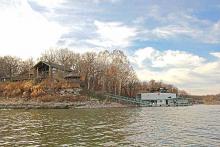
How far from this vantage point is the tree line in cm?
10131

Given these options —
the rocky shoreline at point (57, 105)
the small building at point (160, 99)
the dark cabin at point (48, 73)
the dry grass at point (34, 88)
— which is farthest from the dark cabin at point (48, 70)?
the small building at point (160, 99)

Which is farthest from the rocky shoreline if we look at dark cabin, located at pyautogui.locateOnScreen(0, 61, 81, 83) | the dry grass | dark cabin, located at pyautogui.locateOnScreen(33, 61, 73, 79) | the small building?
the small building

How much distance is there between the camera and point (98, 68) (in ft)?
360

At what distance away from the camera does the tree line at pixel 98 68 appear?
332ft

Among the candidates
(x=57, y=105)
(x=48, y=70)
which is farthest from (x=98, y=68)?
(x=57, y=105)

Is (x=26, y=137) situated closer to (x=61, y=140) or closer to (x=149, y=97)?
(x=61, y=140)

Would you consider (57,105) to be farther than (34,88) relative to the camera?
No

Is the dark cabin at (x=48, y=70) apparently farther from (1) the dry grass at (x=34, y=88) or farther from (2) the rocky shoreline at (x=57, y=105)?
(2) the rocky shoreline at (x=57, y=105)

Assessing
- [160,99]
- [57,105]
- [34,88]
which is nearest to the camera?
[57,105]

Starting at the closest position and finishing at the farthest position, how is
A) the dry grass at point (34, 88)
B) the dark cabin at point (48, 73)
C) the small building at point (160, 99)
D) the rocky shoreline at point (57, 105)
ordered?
the rocky shoreline at point (57, 105) → the dry grass at point (34, 88) → the dark cabin at point (48, 73) → the small building at point (160, 99)

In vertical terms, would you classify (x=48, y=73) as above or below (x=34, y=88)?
above

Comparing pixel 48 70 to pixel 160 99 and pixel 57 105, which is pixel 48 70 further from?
pixel 160 99

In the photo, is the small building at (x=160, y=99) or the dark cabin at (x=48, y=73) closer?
the dark cabin at (x=48, y=73)

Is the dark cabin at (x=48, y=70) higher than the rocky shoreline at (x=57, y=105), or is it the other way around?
the dark cabin at (x=48, y=70)
